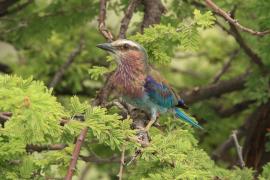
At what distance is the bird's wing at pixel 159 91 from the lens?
463 centimetres

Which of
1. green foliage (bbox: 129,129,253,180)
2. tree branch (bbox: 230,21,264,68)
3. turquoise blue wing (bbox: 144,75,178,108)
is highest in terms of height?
tree branch (bbox: 230,21,264,68)

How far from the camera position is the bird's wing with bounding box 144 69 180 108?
4629mm

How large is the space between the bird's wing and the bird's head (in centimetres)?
20

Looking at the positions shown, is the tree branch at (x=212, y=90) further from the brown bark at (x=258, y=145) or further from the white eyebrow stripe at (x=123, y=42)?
the white eyebrow stripe at (x=123, y=42)

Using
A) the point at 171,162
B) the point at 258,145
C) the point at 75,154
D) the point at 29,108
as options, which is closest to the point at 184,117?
the point at 258,145

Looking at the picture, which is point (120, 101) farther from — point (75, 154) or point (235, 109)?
point (235, 109)

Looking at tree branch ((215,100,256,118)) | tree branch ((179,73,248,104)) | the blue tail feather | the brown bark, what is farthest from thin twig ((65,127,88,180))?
tree branch ((215,100,256,118))

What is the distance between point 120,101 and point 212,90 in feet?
7.02

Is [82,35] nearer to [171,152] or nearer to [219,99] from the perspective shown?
[219,99]

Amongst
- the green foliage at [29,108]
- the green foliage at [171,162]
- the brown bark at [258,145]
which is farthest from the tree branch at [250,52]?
the green foliage at [29,108]

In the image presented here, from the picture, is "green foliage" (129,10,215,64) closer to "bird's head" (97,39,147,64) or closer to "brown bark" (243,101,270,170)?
"bird's head" (97,39,147,64)

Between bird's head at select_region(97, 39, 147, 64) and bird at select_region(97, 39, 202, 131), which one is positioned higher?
bird's head at select_region(97, 39, 147, 64)

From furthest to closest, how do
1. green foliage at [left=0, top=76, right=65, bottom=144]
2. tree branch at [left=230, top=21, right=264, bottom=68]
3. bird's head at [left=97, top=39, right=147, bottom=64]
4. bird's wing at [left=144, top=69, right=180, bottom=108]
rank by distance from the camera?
tree branch at [left=230, top=21, right=264, bottom=68], bird's wing at [left=144, top=69, right=180, bottom=108], bird's head at [left=97, top=39, right=147, bottom=64], green foliage at [left=0, top=76, right=65, bottom=144]

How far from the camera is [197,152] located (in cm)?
386
